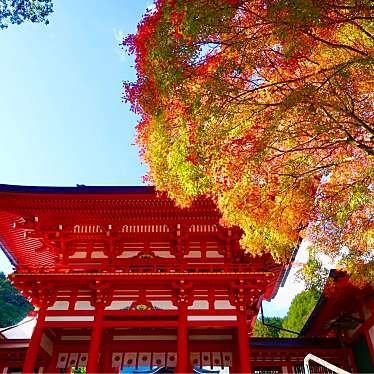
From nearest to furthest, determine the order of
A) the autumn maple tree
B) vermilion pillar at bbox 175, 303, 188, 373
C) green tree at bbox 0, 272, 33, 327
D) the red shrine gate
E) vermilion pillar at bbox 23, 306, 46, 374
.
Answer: the autumn maple tree
vermilion pillar at bbox 175, 303, 188, 373
vermilion pillar at bbox 23, 306, 46, 374
the red shrine gate
green tree at bbox 0, 272, 33, 327

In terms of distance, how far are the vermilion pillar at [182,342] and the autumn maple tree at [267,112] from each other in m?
2.79

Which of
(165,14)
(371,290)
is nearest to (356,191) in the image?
(165,14)

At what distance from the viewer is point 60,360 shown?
1101 cm

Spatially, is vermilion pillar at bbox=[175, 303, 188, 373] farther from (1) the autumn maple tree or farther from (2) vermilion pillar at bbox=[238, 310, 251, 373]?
(1) the autumn maple tree

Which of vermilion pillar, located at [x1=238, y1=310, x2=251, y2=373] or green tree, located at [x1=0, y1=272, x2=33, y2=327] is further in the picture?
green tree, located at [x1=0, y1=272, x2=33, y2=327]

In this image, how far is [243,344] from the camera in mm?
9266

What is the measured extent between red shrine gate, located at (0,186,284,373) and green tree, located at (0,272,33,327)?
25.9m

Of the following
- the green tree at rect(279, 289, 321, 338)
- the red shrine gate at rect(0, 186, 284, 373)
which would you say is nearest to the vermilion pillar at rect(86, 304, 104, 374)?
the red shrine gate at rect(0, 186, 284, 373)

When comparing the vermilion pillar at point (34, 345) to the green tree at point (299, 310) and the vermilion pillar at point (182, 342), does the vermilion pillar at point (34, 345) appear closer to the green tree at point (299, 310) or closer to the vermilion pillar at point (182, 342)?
the vermilion pillar at point (182, 342)

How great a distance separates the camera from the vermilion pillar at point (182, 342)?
882 centimetres

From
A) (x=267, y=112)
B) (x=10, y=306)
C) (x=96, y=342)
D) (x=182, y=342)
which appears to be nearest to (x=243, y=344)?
(x=182, y=342)

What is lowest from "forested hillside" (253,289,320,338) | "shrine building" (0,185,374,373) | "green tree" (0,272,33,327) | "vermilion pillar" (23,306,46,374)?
"vermilion pillar" (23,306,46,374)

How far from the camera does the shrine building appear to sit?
9688mm

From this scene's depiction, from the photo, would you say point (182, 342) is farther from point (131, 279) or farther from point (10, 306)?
point (10, 306)
